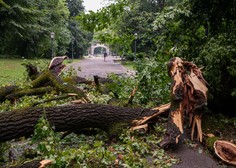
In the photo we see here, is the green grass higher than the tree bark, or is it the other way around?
the tree bark

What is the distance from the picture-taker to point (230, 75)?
550 centimetres

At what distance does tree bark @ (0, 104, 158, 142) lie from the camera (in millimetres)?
3634

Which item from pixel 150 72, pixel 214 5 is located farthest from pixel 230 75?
pixel 214 5

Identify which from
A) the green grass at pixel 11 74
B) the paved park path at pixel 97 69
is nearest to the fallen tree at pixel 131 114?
the paved park path at pixel 97 69

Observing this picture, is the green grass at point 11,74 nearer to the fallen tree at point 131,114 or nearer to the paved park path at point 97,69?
the paved park path at point 97,69

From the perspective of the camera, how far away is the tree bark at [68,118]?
3634 mm

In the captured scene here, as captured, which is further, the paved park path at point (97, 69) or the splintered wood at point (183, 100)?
the paved park path at point (97, 69)

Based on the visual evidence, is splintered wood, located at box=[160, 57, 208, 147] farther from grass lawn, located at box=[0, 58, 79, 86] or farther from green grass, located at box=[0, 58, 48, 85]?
green grass, located at box=[0, 58, 48, 85]

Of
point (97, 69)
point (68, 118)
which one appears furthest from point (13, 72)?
point (68, 118)

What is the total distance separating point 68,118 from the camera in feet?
13.4

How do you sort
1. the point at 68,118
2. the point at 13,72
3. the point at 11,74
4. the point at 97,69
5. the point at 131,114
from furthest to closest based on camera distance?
the point at 97,69 < the point at 13,72 < the point at 11,74 < the point at 131,114 < the point at 68,118

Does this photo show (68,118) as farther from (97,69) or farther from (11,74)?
(97,69)

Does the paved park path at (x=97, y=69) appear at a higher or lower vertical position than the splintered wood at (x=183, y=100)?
lower

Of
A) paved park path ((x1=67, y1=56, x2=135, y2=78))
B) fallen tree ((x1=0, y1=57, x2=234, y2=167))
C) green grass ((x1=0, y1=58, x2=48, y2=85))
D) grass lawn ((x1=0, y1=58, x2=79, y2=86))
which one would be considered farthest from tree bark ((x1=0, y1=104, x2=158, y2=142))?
green grass ((x1=0, y1=58, x2=48, y2=85))
